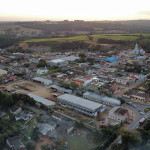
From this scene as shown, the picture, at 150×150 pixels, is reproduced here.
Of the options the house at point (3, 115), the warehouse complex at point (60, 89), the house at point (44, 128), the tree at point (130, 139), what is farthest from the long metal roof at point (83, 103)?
the house at point (3, 115)

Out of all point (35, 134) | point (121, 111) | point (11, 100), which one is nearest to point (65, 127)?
point (35, 134)

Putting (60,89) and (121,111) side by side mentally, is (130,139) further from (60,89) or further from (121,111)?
(60,89)

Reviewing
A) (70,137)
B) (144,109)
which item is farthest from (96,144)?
(144,109)

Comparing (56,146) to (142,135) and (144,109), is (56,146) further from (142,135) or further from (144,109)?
(144,109)

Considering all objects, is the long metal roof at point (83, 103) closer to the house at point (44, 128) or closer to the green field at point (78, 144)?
the green field at point (78, 144)

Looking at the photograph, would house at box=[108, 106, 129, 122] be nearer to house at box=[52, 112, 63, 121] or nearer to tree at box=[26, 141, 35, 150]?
house at box=[52, 112, 63, 121]
